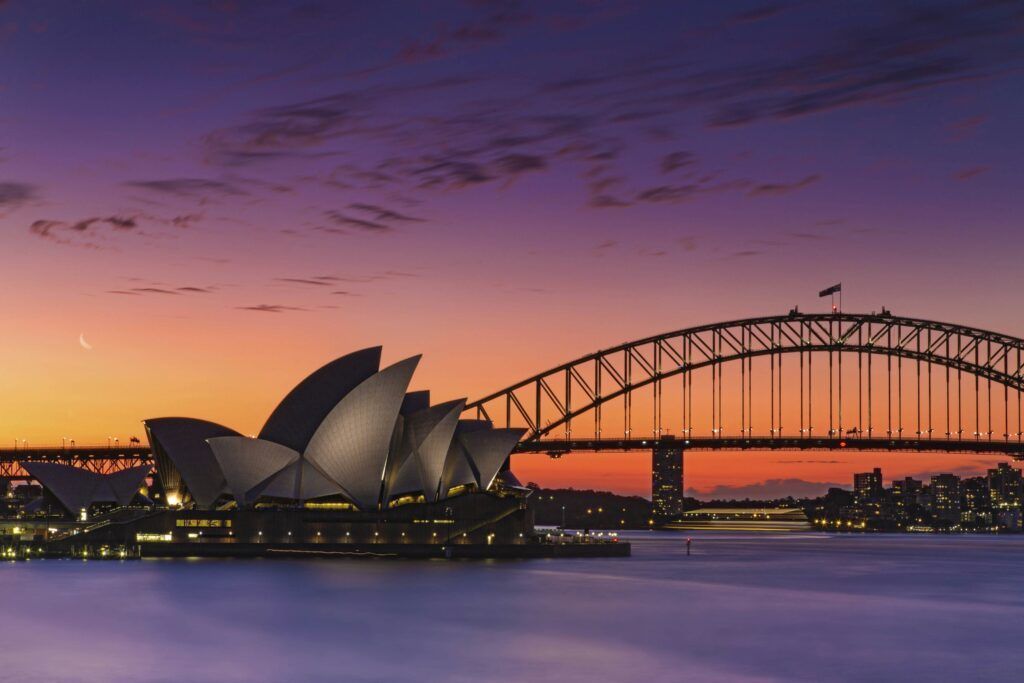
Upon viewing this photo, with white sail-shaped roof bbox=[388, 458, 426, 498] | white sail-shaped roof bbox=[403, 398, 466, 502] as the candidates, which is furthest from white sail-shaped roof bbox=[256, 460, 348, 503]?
white sail-shaped roof bbox=[403, 398, 466, 502]

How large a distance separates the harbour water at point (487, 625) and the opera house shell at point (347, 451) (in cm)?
1233

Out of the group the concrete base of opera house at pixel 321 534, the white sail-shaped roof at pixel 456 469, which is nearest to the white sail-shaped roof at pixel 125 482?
the concrete base of opera house at pixel 321 534

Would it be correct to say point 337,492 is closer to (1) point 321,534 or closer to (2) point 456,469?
(1) point 321,534

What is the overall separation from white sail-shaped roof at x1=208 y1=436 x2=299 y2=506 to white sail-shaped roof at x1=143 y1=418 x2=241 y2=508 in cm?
378

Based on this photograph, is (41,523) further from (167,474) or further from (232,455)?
(232,455)

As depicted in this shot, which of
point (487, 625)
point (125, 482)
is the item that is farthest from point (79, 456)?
point (487, 625)

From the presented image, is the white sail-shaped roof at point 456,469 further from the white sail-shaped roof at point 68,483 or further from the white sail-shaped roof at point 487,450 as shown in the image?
the white sail-shaped roof at point 68,483

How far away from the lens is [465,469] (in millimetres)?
105562

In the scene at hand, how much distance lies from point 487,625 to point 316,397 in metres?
47.1

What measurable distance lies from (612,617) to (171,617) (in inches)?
710

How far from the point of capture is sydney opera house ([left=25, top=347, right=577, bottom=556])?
3883 inches

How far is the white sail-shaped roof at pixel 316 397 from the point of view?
9731 centimetres

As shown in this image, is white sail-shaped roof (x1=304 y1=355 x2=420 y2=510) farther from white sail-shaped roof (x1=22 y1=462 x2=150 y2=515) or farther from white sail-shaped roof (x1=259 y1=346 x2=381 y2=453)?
white sail-shaped roof (x1=22 y1=462 x2=150 y2=515)

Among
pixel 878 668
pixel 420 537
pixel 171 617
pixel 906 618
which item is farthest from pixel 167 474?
pixel 878 668
